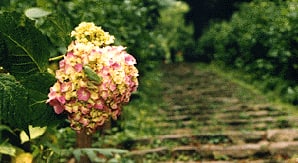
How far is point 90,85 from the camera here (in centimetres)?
147

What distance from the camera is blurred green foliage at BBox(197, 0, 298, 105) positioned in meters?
6.60

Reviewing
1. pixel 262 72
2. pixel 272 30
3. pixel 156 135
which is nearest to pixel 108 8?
pixel 156 135

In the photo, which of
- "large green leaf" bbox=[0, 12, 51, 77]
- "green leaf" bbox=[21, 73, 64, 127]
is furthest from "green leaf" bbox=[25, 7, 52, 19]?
"green leaf" bbox=[21, 73, 64, 127]

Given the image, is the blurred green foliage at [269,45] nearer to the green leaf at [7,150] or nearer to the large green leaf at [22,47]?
the green leaf at [7,150]

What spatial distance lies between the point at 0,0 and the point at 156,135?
3768 mm

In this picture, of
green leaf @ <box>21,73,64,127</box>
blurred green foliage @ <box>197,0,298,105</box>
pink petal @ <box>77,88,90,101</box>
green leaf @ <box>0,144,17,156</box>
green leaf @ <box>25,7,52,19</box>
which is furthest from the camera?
blurred green foliage @ <box>197,0,298,105</box>

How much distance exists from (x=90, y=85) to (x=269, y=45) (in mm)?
6962

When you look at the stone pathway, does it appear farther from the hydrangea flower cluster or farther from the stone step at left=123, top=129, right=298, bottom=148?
the hydrangea flower cluster

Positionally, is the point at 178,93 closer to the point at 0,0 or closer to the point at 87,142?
the point at 87,142

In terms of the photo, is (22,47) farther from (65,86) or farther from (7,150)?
(7,150)

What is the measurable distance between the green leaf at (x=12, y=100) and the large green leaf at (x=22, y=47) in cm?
10

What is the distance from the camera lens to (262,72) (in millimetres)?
8367

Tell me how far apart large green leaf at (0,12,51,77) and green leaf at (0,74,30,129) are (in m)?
0.10

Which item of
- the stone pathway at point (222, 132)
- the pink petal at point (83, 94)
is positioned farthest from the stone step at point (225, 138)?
the pink petal at point (83, 94)
